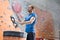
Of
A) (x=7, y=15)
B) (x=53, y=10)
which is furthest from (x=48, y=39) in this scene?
(x=7, y=15)

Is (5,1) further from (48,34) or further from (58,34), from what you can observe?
(58,34)

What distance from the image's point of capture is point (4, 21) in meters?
4.09

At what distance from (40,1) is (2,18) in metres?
1.91

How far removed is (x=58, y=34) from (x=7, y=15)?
2635 mm

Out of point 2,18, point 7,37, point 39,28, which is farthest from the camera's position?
point 39,28

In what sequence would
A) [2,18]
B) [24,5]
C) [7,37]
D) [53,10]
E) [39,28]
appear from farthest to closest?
1. [53,10]
2. [39,28]
3. [24,5]
4. [2,18]
5. [7,37]

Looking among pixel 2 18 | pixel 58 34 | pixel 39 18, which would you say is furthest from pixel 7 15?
A: pixel 58 34

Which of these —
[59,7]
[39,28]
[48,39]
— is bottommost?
[48,39]

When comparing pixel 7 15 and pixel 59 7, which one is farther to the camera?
pixel 59 7

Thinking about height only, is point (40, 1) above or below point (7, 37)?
above

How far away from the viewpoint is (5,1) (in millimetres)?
4129

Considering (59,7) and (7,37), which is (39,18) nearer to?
(59,7)

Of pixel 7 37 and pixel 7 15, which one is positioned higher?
pixel 7 15

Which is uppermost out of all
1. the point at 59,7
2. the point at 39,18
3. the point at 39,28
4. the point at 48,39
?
the point at 59,7
